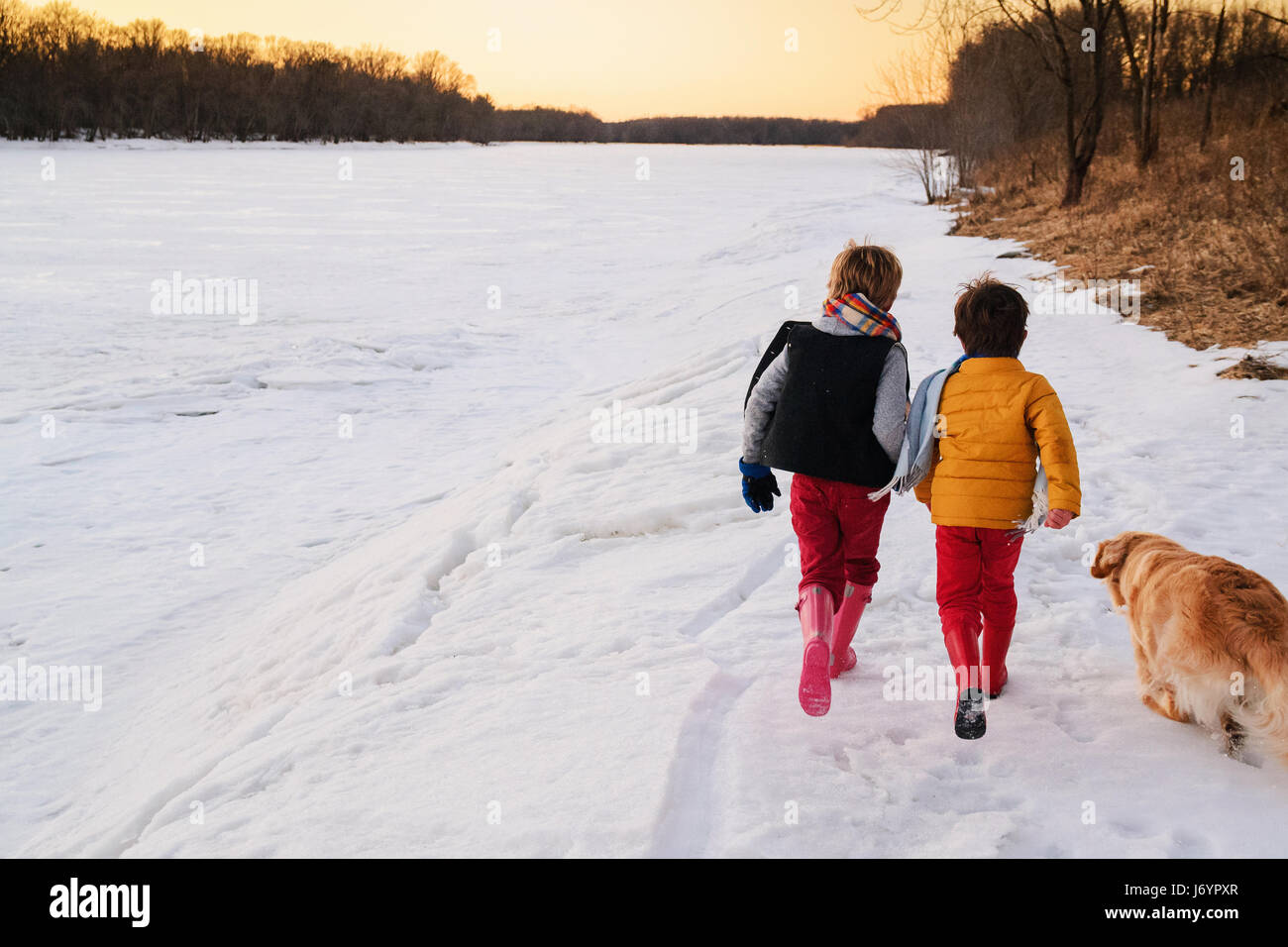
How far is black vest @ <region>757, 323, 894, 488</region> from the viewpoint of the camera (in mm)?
2945

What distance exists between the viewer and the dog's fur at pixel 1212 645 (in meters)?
2.48

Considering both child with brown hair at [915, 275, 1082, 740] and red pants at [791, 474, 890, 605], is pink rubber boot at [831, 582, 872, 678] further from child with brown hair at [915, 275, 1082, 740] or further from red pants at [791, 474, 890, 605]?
child with brown hair at [915, 275, 1082, 740]

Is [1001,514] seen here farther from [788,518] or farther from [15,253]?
[15,253]

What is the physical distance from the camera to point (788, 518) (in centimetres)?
518

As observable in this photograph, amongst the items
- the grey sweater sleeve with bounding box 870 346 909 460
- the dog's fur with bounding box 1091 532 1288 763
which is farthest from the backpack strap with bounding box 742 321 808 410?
the dog's fur with bounding box 1091 532 1288 763

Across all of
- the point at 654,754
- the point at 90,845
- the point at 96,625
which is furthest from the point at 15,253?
the point at 654,754

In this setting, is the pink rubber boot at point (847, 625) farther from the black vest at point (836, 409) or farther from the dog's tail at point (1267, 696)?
the dog's tail at point (1267, 696)

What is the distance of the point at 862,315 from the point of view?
2.94 metres

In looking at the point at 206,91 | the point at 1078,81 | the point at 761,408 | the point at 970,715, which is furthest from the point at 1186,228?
the point at 206,91

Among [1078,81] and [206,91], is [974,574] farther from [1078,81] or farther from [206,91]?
[206,91]

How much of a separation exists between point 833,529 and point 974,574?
482 millimetres

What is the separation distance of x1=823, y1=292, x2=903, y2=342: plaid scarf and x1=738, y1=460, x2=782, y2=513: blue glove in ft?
1.91
